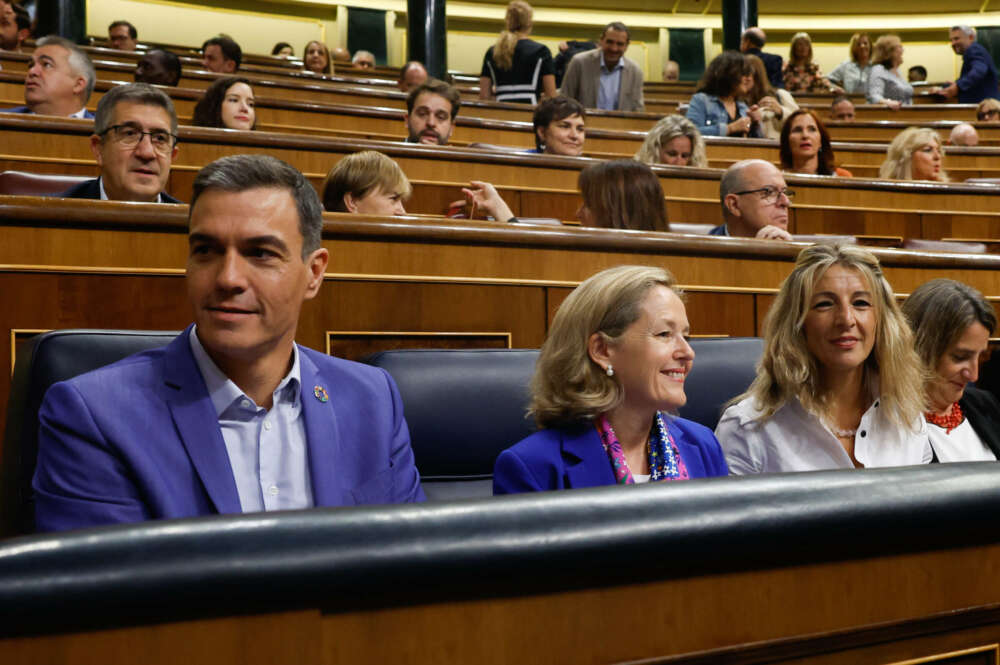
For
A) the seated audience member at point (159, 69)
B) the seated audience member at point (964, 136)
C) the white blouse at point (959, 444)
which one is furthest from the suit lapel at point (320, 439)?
the seated audience member at point (964, 136)

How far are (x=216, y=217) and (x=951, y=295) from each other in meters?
0.90

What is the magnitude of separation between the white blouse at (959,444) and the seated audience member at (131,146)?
1.10m

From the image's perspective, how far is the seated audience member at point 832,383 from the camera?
39.9 inches

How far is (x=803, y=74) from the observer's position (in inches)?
186

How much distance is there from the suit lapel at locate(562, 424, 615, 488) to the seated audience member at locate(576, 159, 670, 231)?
788 mm

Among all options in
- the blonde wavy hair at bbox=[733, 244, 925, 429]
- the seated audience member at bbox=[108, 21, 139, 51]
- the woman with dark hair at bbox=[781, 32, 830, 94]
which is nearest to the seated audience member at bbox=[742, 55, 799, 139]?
the woman with dark hair at bbox=[781, 32, 830, 94]

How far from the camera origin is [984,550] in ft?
1.29

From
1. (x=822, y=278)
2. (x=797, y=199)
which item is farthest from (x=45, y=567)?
(x=797, y=199)

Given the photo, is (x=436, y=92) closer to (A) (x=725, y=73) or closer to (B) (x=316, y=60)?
(A) (x=725, y=73)

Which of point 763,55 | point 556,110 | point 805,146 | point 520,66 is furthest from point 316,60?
point 805,146

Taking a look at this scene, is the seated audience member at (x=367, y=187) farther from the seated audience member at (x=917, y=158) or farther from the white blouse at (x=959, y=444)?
the seated audience member at (x=917, y=158)

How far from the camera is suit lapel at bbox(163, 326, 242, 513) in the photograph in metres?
0.63

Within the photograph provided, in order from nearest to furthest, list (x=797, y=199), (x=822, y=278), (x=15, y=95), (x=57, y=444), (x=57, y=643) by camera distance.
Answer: (x=57, y=643), (x=57, y=444), (x=822, y=278), (x=797, y=199), (x=15, y=95)

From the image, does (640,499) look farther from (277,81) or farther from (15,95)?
(277,81)
